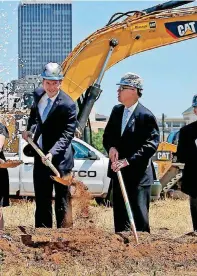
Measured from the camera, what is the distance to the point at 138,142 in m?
7.42

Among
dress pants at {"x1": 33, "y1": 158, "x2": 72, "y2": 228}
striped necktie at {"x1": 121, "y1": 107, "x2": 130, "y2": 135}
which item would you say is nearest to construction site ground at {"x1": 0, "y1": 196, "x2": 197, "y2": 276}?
dress pants at {"x1": 33, "y1": 158, "x2": 72, "y2": 228}

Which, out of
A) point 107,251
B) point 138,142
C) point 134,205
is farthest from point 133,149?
point 107,251

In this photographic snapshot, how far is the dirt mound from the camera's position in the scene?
20.0ft

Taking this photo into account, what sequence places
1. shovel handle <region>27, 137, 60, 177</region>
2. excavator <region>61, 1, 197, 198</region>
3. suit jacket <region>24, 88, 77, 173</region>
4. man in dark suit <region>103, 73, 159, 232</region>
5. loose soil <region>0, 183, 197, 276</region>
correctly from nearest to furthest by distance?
loose soil <region>0, 183, 197, 276</region>, shovel handle <region>27, 137, 60, 177</region>, man in dark suit <region>103, 73, 159, 232</region>, suit jacket <region>24, 88, 77, 173</region>, excavator <region>61, 1, 197, 198</region>

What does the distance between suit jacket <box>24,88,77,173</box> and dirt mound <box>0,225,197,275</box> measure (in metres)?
0.95

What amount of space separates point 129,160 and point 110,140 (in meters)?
0.39

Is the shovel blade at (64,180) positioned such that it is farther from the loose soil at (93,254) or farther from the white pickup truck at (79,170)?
the white pickup truck at (79,170)

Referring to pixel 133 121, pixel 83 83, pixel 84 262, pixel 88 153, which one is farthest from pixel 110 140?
pixel 83 83

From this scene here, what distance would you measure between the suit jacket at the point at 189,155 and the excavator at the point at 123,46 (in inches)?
255

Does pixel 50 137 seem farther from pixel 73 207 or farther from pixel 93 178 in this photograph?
→ pixel 93 178

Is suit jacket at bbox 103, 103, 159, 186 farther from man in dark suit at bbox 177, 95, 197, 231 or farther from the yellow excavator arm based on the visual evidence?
the yellow excavator arm

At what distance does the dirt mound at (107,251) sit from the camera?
609cm

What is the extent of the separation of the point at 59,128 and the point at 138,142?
0.83 metres

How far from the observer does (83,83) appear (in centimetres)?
1500
